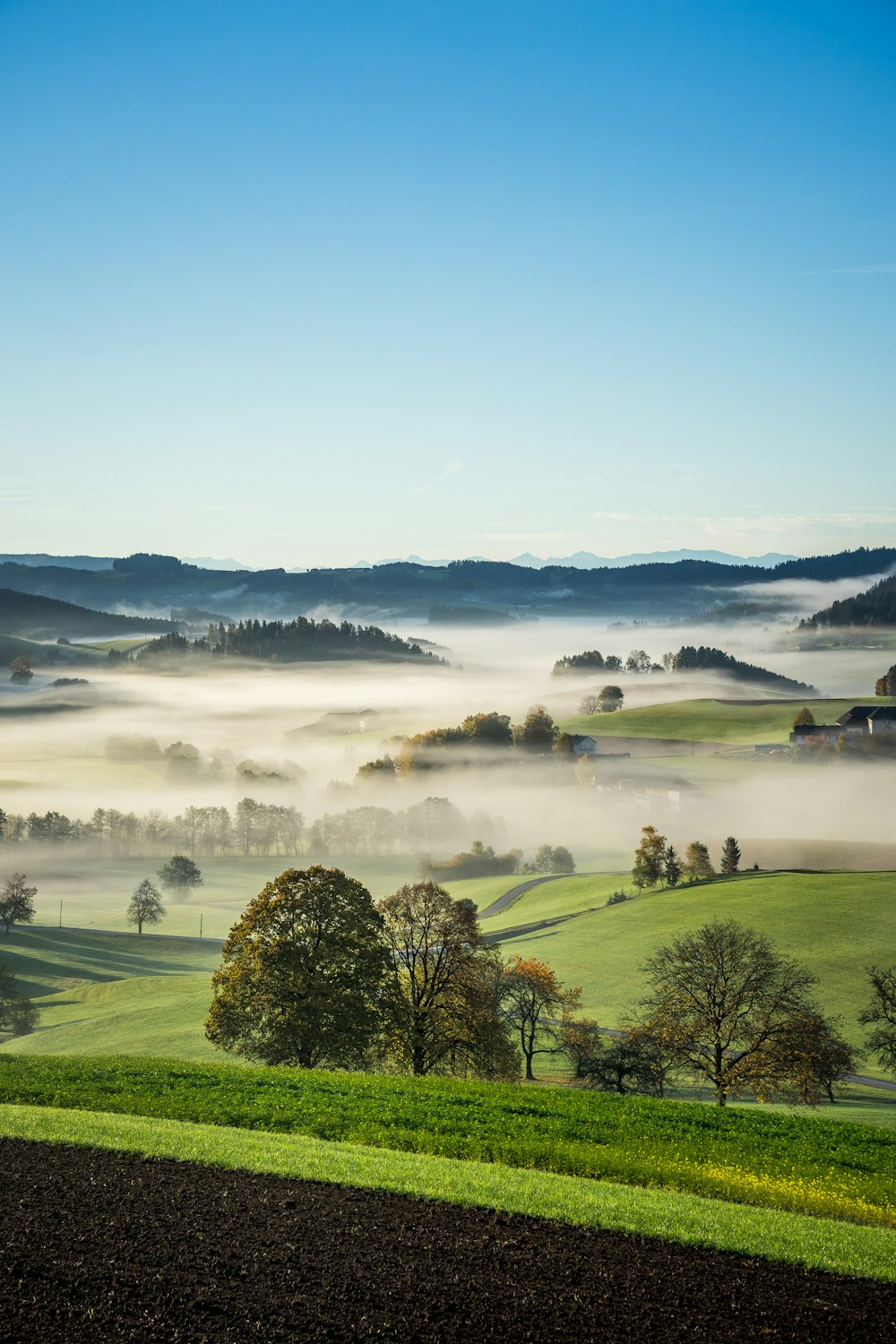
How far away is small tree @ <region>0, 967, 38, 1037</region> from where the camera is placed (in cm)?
8469

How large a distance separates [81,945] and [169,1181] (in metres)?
119

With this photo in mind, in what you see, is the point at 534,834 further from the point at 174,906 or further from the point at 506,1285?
the point at 506,1285

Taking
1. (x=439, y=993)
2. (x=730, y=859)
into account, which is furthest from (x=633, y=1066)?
(x=730, y=859)

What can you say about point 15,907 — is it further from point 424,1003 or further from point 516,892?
point 424,1003

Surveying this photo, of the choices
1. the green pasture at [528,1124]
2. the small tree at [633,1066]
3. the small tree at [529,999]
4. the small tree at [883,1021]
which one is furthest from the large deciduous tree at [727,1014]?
the green pasture at [528,1124]

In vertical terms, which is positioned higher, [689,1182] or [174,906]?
[689,1182]

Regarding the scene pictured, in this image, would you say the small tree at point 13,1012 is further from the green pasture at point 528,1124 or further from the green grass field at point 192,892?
the green pasture at point 528,1124

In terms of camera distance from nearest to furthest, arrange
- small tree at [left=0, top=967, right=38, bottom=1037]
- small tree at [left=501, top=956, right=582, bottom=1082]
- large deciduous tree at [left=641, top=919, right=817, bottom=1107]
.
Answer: large deciduous tree at [left=641, top=919, right=817, bottom=1107], small tree at [left=501, top=956, right=582, bottom=1082], small tree at [left=0, top=967, right=38, bottom=1037]

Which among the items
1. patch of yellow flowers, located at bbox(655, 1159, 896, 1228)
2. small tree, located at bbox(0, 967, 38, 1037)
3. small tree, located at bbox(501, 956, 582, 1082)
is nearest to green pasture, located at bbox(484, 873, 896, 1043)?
small tree, located at bbox(501, 956, 582, 1082)

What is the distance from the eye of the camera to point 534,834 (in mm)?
184000

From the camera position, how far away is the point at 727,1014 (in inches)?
1964

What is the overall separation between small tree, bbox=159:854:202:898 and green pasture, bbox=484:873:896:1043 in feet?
200

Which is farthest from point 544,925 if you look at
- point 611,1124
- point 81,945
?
point 611,1124

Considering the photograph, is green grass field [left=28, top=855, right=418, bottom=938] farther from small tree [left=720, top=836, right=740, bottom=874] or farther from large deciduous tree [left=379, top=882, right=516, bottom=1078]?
large deciduous tree [left=379, top=882, right=516, bottom=1078]
